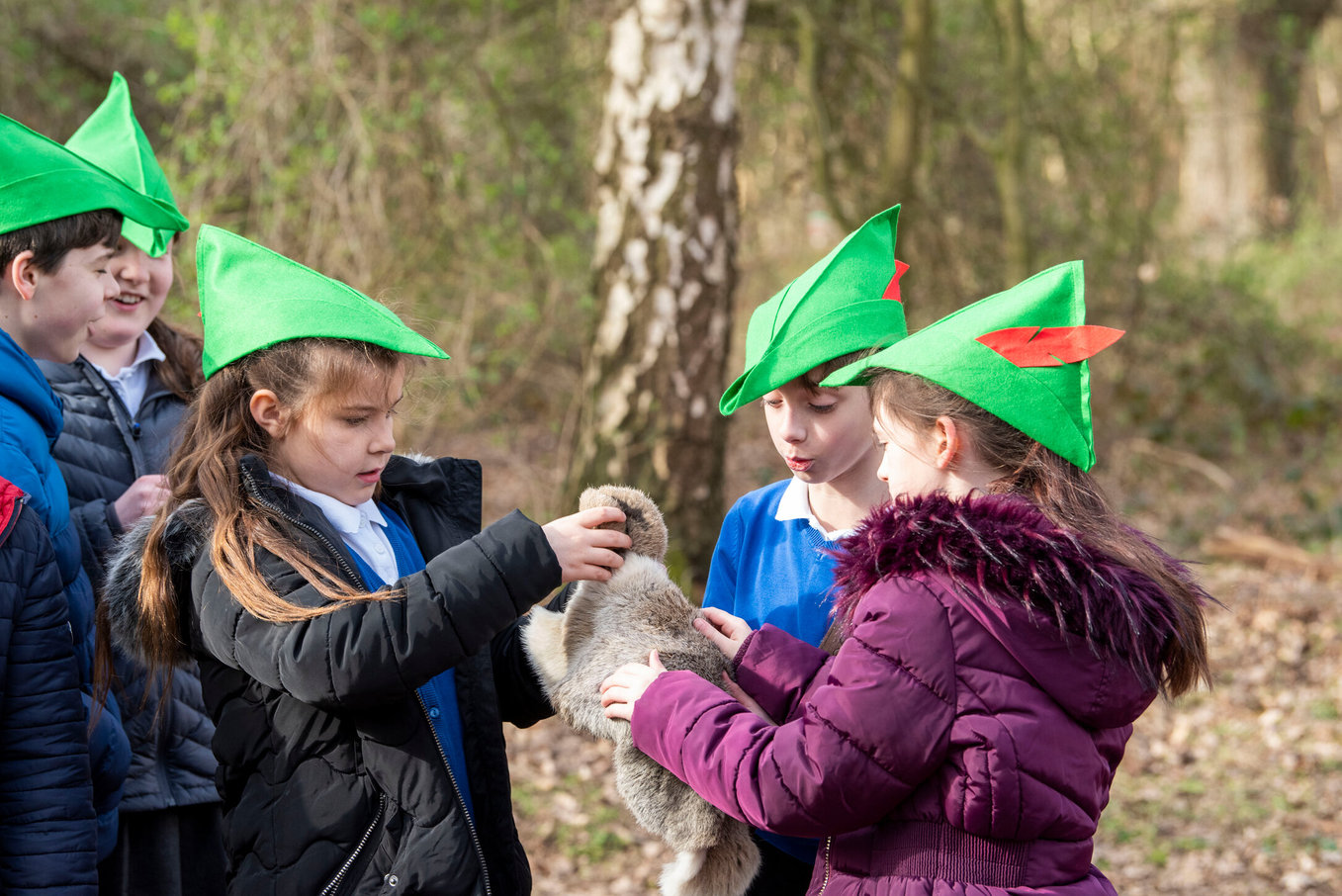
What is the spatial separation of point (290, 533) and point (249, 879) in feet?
1.93

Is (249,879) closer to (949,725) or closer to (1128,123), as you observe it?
(949,725)

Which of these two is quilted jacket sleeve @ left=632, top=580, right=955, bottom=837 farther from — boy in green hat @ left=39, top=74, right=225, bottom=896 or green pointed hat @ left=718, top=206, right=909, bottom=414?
boy in green hat @ left=39, top=74, right=225, bottom=896

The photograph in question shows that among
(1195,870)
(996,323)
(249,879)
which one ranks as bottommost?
(1195,870)

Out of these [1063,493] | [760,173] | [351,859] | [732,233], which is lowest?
[351,859]

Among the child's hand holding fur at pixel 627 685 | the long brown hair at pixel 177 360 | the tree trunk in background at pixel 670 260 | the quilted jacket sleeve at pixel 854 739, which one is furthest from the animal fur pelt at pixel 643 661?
the tree trunk in background at pixel 670 260

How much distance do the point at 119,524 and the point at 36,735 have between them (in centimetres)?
63

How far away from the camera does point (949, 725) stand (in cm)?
168

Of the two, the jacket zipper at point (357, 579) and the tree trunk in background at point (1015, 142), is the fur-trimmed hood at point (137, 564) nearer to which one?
the jacket zipper at point (357, 579)

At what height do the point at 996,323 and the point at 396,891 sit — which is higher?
the point at 996,323

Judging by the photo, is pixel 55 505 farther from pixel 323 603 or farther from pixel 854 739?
pixel 854 739

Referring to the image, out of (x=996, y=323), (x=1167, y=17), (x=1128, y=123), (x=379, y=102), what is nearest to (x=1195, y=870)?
(x=996, y=323)

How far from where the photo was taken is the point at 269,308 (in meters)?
1.99

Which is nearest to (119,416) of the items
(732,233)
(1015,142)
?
(732,233)

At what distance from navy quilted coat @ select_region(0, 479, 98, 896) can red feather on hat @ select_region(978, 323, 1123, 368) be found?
67.0 inches
